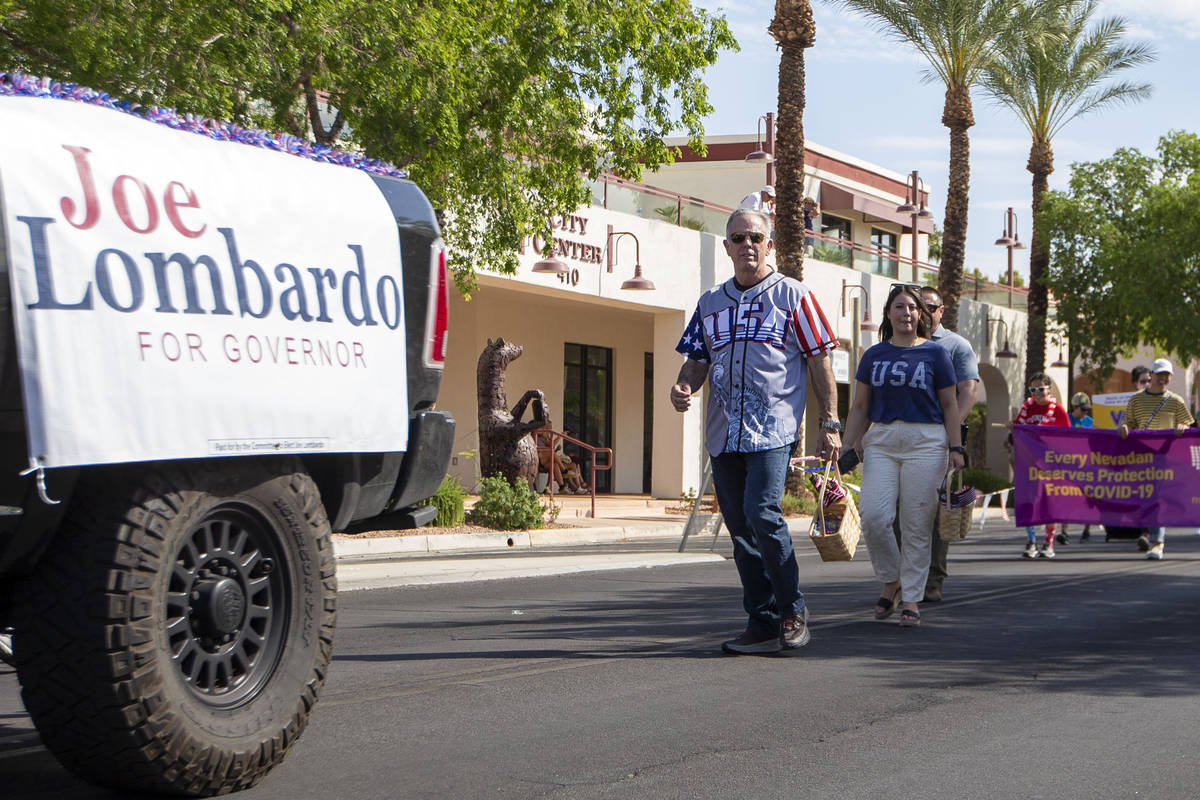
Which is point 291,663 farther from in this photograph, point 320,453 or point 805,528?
point 805,528

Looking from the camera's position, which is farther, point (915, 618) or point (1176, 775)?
point (915, 618)

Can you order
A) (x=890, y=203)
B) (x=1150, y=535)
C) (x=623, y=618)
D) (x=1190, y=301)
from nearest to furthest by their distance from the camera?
1. (x=623, y=618)
2. (x=1150, y=535)
3. (x=1190, y=301)
4. (x=890, y=203)

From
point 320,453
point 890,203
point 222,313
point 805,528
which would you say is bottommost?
point 805,528

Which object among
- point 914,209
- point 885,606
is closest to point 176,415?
point 885,606

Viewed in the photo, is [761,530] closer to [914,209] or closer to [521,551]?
[521,551]

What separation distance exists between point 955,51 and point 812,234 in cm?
469

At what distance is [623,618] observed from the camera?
876cm

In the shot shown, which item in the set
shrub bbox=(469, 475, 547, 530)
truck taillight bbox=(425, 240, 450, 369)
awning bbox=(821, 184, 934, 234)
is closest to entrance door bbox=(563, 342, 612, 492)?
shrub bbox=(469, 475, 547, 530)

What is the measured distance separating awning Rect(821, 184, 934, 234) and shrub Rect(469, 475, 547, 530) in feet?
76.9

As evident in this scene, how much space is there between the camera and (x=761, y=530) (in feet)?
22.1

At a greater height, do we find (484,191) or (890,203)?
(890,203)

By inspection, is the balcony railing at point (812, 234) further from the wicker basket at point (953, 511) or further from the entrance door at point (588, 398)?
the wicker basket at point (953, 511)

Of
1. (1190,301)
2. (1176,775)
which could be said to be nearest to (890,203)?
(1190,301)

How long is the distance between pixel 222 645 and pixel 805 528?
17097 millimetres
